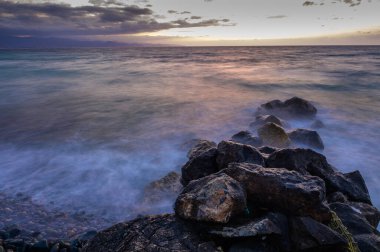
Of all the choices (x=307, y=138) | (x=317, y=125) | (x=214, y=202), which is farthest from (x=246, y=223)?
(x=317, y=125)

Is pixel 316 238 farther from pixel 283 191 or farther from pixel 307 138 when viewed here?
pixel 307 138

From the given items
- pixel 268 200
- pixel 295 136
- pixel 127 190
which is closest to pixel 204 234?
pixel 268 200

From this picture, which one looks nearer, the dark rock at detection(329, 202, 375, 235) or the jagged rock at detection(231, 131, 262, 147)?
the dark rock at detection(329, 202, 375, 235)

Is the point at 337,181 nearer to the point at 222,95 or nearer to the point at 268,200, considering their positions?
the point at 268,200

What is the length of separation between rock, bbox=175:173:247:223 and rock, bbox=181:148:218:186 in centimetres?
189

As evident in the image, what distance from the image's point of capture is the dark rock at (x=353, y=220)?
462 cm

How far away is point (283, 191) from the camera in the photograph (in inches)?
180

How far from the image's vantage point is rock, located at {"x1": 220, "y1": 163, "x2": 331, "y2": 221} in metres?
4.45

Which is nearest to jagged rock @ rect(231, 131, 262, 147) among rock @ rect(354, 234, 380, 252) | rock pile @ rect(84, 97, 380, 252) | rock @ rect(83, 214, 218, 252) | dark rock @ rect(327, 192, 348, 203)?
dark rock @ rect(327, 192, 348, 203)

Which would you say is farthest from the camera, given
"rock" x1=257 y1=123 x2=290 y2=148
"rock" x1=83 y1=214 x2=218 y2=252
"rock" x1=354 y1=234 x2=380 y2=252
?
"rock" x1=257 y1=123 x2=290 y2=148

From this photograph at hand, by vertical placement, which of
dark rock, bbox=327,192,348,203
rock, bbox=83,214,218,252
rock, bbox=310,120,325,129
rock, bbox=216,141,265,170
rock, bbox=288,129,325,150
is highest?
rock, bbox=216,141,265,170

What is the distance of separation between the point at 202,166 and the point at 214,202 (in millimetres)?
2359

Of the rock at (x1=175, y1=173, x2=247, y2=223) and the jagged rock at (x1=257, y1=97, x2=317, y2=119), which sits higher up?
the rock at (x1=175, y1=173, x2=247, y2=223)

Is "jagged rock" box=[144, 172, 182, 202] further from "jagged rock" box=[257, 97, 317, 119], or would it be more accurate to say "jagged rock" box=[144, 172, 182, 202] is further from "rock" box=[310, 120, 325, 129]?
"jagged rock" box=[257, 97, 317, 119]
